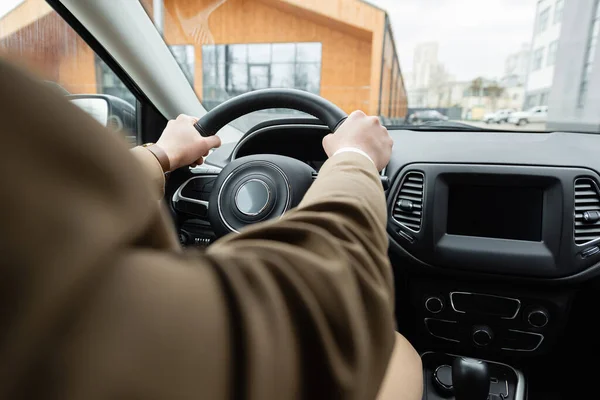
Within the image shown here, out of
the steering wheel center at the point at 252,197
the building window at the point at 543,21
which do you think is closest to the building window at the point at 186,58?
the steering wheel center at the point at 252,197

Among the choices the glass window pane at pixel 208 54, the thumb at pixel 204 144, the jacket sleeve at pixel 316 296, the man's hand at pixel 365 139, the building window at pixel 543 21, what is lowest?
the jacket sleeve at pixel 316 296

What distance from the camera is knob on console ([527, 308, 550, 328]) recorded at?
1602mm

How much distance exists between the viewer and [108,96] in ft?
5.21

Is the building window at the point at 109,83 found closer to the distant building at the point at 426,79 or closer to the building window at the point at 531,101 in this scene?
the distant building at the point at 426,79

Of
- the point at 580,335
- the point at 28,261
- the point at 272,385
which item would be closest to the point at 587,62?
the point at 580,335

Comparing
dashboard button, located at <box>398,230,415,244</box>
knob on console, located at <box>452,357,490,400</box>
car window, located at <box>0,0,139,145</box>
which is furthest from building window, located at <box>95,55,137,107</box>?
knob on console, located at <box>452,357,490,400</box>

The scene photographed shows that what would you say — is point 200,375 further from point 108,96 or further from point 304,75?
point 304,75

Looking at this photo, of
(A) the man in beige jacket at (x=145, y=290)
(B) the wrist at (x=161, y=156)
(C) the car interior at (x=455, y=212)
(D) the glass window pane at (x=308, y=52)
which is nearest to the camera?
(A) the man in beige jacket at (x=145, y=290)

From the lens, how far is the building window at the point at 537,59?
1887 mm

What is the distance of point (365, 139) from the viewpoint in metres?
0.80

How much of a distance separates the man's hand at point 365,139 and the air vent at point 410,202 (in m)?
0.76

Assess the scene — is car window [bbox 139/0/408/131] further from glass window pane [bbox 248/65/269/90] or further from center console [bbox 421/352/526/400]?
center console [bbox 421/352/526/400]

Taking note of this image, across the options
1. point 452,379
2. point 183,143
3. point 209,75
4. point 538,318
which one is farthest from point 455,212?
point 209,75

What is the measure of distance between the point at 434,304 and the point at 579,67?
109 cm
